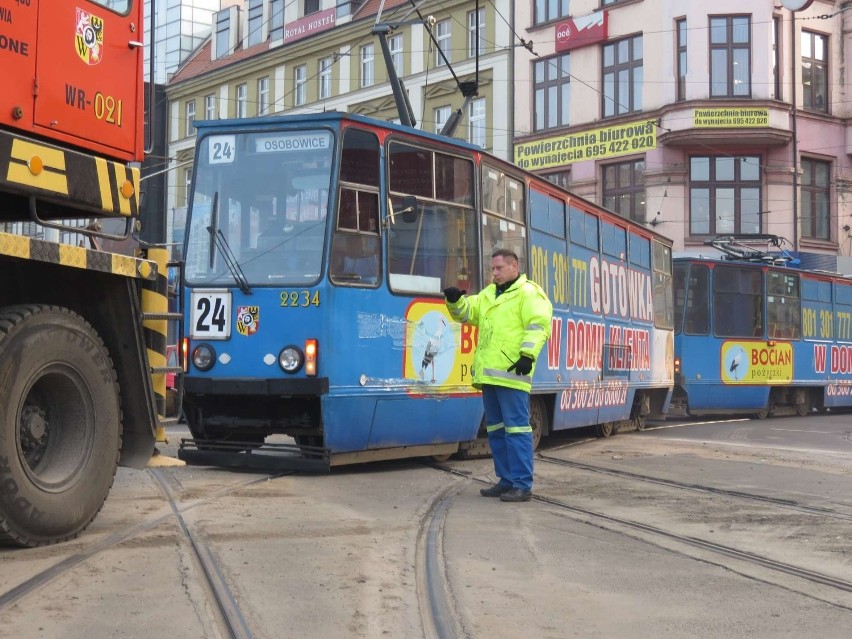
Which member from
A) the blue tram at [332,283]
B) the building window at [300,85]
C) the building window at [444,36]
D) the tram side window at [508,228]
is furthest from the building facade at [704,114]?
the blue tram at [332,283]

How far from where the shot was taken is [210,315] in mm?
9883

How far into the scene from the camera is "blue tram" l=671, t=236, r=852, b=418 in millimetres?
22562

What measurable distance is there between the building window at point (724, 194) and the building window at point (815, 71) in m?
2.69

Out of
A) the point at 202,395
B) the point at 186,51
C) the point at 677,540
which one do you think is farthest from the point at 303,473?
the point at 186,51

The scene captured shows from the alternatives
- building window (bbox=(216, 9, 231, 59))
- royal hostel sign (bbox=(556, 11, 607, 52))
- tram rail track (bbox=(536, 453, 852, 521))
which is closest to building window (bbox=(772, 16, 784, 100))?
royal hostel sign (bbox=(556, 11, 607, 52))

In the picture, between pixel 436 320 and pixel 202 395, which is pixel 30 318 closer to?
pixel 202 395

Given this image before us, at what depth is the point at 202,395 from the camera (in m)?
9.94

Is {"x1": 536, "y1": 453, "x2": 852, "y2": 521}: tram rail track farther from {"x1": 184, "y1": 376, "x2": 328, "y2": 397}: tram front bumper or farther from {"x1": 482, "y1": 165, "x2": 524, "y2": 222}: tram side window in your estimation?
{"x1": 184, "y1": 376, "x2": 328, "y2": 397}: tram front bumper

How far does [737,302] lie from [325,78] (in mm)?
24427

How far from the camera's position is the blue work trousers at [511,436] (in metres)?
8.56

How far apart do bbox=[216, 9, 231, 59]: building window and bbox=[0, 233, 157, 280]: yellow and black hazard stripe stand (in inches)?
1782

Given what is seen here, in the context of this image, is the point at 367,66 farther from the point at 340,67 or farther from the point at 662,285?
the point at 662,285

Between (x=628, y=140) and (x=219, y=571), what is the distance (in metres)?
30.9

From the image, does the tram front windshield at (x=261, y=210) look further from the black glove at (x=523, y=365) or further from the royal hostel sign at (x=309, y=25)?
the royal hostel sign at (x=309, y=25)
